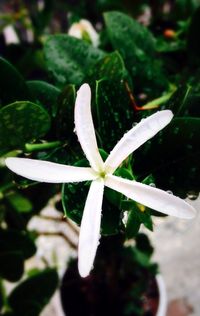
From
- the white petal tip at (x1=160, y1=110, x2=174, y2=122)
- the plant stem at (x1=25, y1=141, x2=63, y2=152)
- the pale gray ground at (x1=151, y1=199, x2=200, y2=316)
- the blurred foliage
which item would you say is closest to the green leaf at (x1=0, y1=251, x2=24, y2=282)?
the blurred foliage

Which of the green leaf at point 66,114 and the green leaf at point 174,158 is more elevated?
the green leaf at point 66,114

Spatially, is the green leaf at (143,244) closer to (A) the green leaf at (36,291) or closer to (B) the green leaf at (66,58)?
(A) the green leaf at (36,291)

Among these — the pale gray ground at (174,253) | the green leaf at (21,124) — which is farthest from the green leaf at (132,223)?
the pale gray ground at (174,253)

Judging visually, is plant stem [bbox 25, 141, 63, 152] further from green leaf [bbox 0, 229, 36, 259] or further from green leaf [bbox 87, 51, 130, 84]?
green leaf [bbox 0, 229, 36, 259]

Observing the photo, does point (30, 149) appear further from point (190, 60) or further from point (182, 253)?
point (182, 253)

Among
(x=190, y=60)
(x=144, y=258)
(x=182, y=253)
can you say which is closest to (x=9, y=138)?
(x=190, y=60)

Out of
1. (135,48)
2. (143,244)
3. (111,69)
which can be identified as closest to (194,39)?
(135,48)
